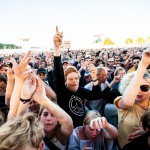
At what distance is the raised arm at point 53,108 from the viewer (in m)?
1.92

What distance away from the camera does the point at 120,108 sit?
2260 mm

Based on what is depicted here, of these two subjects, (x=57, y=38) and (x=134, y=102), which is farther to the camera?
(x=57, y=38)

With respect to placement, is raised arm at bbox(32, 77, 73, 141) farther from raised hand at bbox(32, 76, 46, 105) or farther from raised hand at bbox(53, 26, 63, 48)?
raised hand at bbox(53, 26, 63, 48)

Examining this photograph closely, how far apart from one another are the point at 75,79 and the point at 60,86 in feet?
1.12

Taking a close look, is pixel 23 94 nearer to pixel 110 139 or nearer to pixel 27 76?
pixel 27 76

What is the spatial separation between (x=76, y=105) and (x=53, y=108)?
97 centimetres

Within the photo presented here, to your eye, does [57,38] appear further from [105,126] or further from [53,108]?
[105,126]

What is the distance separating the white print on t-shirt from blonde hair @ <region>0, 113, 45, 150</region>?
122cm

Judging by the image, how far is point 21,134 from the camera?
1.43 m

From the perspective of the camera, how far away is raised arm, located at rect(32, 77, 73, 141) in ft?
6.30

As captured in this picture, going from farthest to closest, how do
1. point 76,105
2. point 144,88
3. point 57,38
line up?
1. point 76,105
2. point 57,38
3. point 144,88

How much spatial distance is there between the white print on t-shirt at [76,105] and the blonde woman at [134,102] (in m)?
0.66

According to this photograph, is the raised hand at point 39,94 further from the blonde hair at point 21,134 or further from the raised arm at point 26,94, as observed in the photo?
the blonde hair at point 21,134

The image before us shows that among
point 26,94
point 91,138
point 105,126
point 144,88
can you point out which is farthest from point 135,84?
point 26,94
